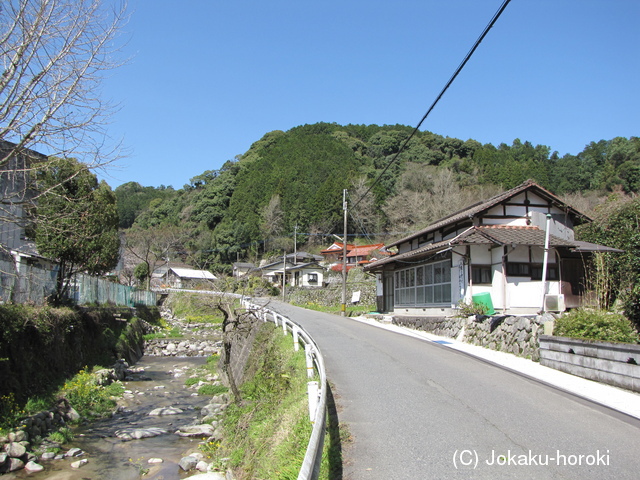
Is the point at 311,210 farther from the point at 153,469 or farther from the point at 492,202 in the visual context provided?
the point at 153,469

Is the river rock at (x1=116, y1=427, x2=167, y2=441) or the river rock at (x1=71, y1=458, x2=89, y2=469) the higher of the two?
the river rock at (x1=71, y1=458, x2=89, y2=469)

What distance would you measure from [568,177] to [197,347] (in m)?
51.7

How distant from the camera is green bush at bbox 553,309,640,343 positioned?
1013cm

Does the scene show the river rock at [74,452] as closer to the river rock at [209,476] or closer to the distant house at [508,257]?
the river rock at [209,476]

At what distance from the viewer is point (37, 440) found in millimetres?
10656

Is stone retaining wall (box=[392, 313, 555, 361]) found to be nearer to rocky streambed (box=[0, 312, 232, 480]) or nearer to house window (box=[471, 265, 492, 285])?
house window (box=[471, 265, 492, 285])

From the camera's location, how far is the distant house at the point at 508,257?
19297mm

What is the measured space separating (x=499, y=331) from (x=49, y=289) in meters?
16.6

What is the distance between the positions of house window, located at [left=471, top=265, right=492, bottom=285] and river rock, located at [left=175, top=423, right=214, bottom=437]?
12230 mm

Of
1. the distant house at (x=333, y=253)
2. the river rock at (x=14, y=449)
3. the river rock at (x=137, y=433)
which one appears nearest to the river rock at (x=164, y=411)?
the river rock at (x=137, y=433)

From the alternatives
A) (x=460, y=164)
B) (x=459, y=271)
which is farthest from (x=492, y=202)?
(x=460, y=164)

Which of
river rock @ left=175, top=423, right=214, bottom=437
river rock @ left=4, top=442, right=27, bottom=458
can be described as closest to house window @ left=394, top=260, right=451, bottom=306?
river rock @ left=175, top=423, right=214, bottom=437

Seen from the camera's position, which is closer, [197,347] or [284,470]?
[284,470]

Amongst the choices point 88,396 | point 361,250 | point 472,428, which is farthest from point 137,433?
point 361,250
